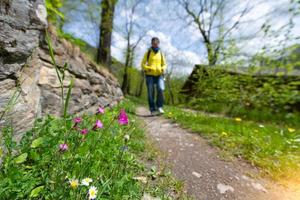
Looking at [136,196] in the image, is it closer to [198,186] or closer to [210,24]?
[198,186]

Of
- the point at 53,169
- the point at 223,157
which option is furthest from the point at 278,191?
the point at 53,169

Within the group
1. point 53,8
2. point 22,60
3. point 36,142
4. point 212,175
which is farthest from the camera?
point 53,8

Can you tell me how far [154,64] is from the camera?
19.5 ft

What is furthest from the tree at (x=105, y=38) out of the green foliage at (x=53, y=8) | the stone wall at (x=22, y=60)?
the stone wall at (x=22, y=60)

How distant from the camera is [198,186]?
216cm

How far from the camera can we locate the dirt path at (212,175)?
6.90 ft

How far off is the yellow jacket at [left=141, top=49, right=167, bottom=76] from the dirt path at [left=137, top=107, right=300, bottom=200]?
9.05 feet

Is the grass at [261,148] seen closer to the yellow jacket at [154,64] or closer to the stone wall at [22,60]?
the yellow jacket at [154,64]

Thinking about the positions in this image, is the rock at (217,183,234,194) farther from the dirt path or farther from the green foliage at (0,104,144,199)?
the green foliage at (0,104,144,199)

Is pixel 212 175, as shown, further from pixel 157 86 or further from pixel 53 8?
pixel 157 86

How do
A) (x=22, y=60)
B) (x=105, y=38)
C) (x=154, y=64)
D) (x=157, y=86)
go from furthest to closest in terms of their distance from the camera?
1. (x=105, y=38)
2. (x=157, y=86)
3. (x=154, y=64)
4. (x=22, y=60)

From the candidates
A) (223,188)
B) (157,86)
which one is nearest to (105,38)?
(157,86)

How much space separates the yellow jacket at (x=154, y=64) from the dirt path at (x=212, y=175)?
276 cm

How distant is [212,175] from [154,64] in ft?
13.0
